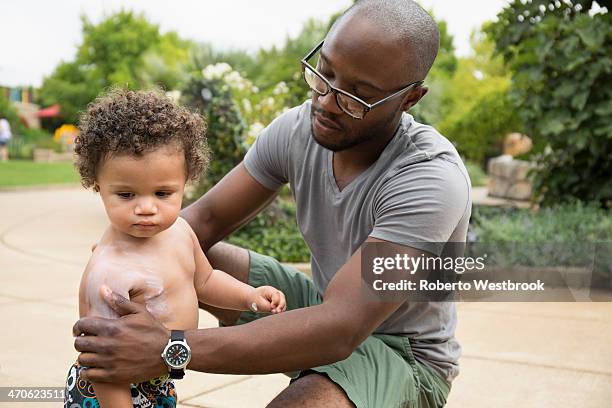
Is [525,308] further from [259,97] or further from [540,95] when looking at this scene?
[259,97]

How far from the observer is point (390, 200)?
8.03 feet

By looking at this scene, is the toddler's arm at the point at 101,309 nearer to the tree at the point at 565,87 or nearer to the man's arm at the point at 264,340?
the man's arm at the point at 264,340

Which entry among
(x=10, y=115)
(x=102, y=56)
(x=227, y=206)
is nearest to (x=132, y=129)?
(x=227, y=206)

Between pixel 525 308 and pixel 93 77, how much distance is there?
47849mm

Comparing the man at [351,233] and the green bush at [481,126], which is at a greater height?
the man at [351,233]

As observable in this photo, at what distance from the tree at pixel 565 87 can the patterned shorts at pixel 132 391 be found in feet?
16.3

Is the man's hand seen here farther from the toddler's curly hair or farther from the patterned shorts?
the toddler's curly hair

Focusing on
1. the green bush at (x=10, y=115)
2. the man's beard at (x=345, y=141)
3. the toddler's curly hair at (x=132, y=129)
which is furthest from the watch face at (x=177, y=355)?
the green bush at (x=10, y=115)

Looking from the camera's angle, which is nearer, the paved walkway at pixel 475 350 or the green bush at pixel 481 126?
the paved walkway at pixel 475 350

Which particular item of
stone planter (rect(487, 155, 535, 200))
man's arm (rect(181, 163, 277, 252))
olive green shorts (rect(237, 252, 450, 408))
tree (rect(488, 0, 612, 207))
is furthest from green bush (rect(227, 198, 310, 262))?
stone planter (rect(487, 155, 535, 200))

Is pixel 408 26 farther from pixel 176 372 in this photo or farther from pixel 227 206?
pixel 176 372

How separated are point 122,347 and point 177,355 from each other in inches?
5.7

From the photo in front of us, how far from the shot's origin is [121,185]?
2293 mm

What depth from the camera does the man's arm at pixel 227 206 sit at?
10.00 feet
